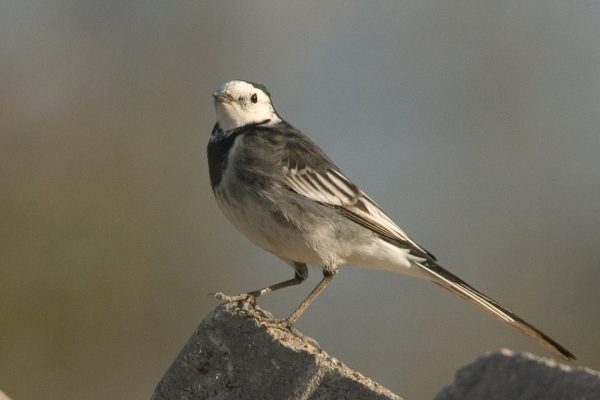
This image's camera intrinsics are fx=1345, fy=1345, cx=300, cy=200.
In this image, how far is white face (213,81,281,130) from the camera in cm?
793

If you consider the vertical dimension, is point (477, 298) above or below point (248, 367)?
above

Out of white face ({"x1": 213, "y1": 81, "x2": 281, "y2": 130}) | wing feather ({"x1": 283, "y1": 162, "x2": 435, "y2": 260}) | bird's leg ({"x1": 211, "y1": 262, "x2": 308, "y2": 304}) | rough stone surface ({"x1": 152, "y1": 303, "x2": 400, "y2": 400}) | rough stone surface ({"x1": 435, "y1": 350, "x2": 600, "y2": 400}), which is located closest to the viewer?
rough stone surface ({"x1": 435, "y1": 350, "x2": 600, "y2": 400})

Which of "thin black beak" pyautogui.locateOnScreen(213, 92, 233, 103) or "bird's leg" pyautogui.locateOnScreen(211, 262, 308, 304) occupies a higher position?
"thin black beak" pyautogui.locateOnScreen(213, 92, 233, 103)

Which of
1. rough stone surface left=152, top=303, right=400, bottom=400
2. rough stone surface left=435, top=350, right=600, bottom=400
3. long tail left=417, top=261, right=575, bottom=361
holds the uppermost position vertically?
rough stone surface left=435, top=350, right=600, bottom=400

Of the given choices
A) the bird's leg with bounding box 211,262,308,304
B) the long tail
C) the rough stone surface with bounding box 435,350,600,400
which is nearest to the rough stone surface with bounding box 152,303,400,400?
the rough stone surface with bounding box 435,350,600,400

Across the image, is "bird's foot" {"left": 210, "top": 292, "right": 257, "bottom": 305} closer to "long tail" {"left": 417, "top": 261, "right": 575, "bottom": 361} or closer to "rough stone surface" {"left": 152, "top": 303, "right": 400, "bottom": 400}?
"rough stone surface" {"left": 152, "top": 303, "right": 400, "bottom": 400}

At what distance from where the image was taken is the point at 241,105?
8.04 metres

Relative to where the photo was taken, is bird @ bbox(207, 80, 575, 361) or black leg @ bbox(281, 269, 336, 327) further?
bird @ bbox(207, 80, 575, 361)

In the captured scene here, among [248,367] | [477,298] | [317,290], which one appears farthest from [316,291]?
[248,367]

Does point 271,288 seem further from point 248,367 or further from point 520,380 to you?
point 520,380

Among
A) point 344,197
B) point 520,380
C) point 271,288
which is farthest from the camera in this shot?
point 344,197

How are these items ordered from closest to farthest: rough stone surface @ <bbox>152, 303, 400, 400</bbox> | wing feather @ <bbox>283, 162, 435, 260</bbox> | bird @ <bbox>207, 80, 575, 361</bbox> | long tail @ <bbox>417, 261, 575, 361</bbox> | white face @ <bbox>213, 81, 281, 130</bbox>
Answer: rough stone surface @ <bbox>152, 303, 400, 400</bbox>
long tail @ <bbox>417, 261, 575, 361</bbox>
bird @ <bbox>207, 80, 575, 361</bbox>
wing feather @ <bbox>283, 162, 435, 260</bbox>
white face @ <bbox>213, 81, 281, 130</bbox>

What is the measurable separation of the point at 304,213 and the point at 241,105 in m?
1.11

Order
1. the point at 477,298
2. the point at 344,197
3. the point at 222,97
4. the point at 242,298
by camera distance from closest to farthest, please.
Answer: the point at 242,298
the point at 477,298
the point at 344,197
the point at 222,97
